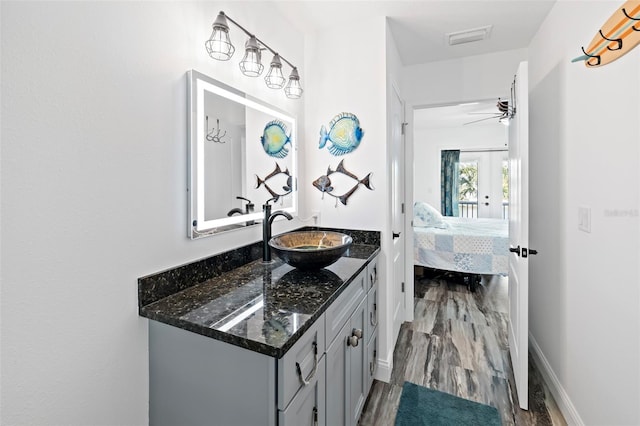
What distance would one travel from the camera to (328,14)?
1.92m

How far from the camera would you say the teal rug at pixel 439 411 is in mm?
1628

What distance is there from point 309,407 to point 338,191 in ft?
4.52

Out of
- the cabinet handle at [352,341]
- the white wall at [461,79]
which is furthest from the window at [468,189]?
the cabinet handle at [352,341]

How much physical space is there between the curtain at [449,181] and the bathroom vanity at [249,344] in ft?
17.8

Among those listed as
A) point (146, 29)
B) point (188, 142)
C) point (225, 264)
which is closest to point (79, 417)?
point (225, 264)

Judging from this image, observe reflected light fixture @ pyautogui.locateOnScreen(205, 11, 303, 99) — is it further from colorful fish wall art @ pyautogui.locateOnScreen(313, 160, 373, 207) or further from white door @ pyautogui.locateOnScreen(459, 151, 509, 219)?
white door @ pyautogui.locateOnScreen(459, 151, 509, 219)

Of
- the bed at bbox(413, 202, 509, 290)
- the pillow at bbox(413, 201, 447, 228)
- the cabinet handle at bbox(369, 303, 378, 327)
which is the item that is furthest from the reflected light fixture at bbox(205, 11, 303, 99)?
the pillow at bbox(413, 201, 447, 228)

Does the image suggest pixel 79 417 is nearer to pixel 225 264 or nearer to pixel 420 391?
pixel 225 264

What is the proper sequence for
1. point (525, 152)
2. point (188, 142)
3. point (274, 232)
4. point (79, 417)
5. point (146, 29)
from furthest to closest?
point (274, 232) → point (525, 152) → point (188, 142) → point (146, 29) → point (79, 417)

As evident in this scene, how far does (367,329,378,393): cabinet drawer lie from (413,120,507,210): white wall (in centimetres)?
495

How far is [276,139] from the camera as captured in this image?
1.84 m

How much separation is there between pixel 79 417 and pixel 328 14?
2.29m

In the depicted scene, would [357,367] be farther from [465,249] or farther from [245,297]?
[465,249]

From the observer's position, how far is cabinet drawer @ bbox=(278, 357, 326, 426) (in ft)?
2.84
